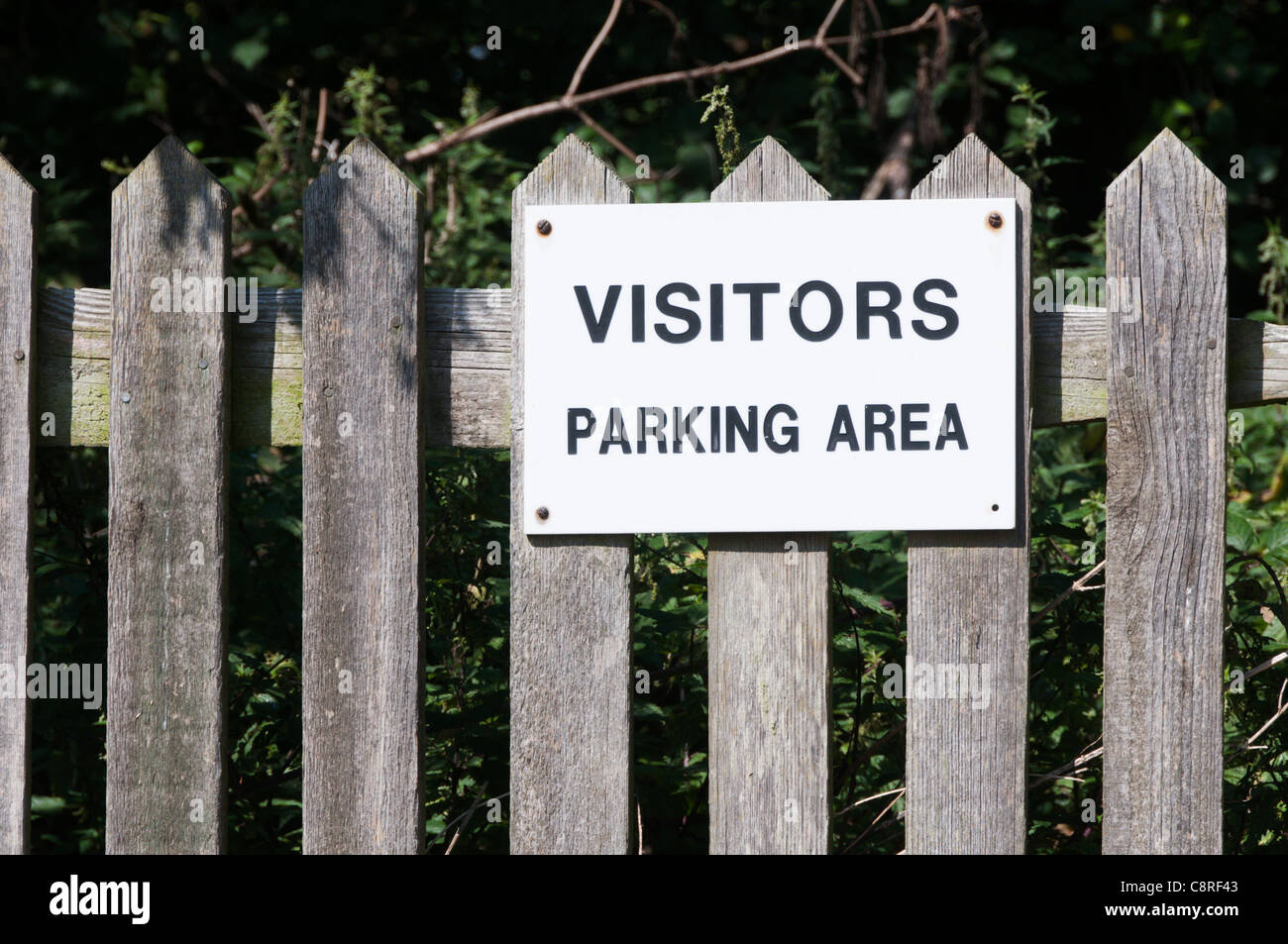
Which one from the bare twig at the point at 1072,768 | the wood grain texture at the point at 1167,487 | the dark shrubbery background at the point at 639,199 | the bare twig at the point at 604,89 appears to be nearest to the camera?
the wood grain texture at the point at 1167,487

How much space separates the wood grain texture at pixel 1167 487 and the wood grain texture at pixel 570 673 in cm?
78

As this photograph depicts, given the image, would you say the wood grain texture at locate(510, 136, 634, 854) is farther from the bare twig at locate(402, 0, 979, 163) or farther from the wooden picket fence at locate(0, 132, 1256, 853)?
the bare twig at locate(402, 0, 979, 163)

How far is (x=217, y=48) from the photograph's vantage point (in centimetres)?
471

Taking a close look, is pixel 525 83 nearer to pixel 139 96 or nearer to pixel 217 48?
pixel 217 48

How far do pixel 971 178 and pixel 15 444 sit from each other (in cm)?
161

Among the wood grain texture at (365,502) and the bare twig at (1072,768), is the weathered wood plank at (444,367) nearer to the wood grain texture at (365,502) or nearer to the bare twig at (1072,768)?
the wood grain texture at (365,502)

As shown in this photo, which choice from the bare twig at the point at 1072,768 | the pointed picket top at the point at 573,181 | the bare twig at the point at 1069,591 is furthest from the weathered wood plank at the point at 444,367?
the bare twig at the point at 1072,768

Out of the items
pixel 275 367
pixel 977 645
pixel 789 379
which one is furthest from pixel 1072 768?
pixel 275 367

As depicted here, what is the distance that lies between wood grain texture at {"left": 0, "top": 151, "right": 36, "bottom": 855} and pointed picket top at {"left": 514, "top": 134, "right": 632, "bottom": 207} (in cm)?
82

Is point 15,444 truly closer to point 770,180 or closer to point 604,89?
point 770,180

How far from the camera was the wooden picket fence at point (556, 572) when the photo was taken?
6.12 ft

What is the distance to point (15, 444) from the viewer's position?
1938mm

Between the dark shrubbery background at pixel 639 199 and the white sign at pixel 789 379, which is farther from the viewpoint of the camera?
the dark shrubbery background at pixel 639 199

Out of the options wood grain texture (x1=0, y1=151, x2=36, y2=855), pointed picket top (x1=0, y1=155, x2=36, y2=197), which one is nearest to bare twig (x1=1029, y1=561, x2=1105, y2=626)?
wood grain texture (x1=0, y1=151, x2=36, y2=855)
